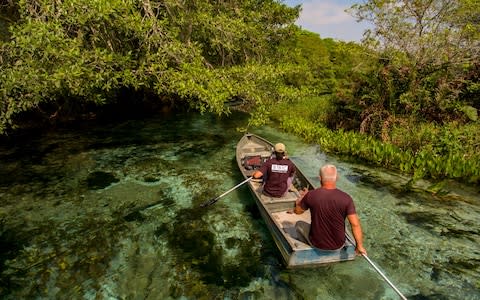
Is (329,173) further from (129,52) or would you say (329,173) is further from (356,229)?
(129,52)

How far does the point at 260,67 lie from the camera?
52.4 ft

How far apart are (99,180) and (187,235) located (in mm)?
5677

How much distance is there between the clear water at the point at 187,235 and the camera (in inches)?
306

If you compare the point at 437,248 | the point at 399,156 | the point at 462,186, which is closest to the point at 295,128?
the point at 399,156

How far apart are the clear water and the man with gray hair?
3.75 feet

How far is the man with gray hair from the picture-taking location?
6723 millimetres

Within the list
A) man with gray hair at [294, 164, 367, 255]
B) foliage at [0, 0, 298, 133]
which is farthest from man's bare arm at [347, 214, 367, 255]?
foliage at [0, 0, 298, 133]

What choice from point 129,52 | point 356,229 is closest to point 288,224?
point 356,229

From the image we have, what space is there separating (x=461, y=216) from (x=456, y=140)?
517 centimetres

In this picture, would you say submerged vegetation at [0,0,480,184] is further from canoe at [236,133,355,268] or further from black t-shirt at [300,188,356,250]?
black t-shirt at [300,188,356,250]

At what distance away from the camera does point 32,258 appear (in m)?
8.75

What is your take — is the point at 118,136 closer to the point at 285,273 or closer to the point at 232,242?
the point at 232,242

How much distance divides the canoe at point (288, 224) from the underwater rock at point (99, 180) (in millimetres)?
5045

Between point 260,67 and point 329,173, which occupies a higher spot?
point 260,67
